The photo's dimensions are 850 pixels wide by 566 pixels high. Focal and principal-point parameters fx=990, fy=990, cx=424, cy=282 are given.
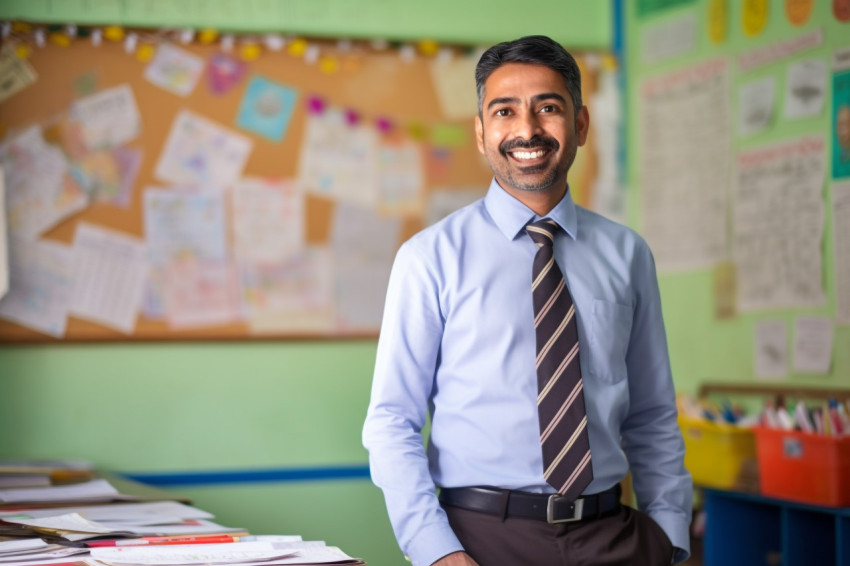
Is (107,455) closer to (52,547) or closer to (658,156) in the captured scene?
(52,547)

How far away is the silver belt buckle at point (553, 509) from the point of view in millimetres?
1704

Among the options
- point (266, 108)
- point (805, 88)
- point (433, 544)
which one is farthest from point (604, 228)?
point (266, 108)

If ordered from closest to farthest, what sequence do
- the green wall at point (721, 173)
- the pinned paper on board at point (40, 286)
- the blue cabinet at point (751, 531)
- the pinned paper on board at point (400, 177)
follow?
the blue cabinet at point (751, 531) < the green wall at point (721, 173) < the pinned paper on board at point (40, 286) < the pinned paper on board at point (400, 177)

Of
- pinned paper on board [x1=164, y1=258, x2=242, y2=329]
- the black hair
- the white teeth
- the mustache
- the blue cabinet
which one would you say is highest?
the black hair

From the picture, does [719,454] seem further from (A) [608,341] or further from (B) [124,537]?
(B) [124,537]

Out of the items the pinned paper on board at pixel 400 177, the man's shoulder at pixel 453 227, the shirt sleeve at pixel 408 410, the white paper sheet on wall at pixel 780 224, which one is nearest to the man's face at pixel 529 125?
the man's shoulder at pixel 453 227

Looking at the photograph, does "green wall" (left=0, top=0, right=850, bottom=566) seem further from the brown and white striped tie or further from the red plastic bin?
the brown and white striped tie

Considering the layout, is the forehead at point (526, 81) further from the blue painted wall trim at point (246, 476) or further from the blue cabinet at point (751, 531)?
the blue painted wall trim at point (246, 476)

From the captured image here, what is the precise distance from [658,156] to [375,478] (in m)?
2.28

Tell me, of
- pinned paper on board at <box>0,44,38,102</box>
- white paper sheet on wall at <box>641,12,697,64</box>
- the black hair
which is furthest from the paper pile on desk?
white paper sheet on wall at <box>641,12,697,64</box>

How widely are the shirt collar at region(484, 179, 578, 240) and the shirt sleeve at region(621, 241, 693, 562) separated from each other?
17cm

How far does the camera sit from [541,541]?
5.58ft

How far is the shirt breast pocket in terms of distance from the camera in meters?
1.83

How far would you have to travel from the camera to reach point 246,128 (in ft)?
10.9
